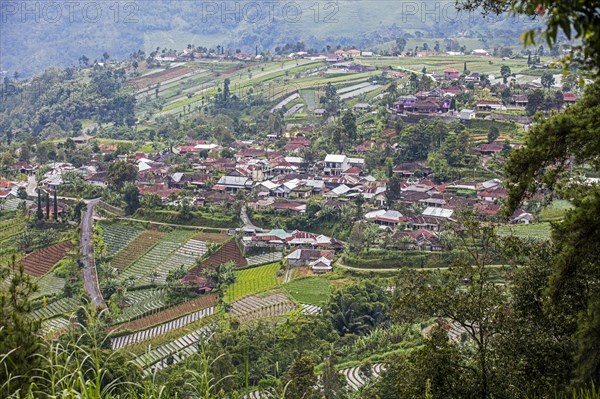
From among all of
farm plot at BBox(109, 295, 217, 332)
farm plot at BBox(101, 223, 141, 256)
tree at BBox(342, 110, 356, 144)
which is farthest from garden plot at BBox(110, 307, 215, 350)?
tree at BBox(342, 110, 356, 144)

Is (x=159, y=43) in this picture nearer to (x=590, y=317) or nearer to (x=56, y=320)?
(x=56, y=320)

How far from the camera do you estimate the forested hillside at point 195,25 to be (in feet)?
304

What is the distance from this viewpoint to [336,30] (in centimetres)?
9425

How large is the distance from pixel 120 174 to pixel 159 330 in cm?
1059

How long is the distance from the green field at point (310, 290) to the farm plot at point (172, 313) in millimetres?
1949

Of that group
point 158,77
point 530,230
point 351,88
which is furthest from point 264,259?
point 158,77

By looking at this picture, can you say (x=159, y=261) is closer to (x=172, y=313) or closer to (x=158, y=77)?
(x=172, y=313)

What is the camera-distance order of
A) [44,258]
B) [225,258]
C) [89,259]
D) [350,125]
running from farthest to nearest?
[350,125], [44,258], [89,259], [225,258]

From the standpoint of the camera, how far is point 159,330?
17.4m

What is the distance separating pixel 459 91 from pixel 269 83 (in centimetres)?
1498

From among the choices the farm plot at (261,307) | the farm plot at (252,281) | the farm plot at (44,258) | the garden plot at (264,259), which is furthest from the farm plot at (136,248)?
the farm plot at (261,307)

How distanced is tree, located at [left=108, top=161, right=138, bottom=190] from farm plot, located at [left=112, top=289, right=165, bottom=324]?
801 cm

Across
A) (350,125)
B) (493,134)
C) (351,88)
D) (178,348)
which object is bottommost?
(178,348)

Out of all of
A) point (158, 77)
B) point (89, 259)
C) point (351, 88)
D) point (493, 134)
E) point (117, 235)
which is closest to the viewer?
point (89, 259)
